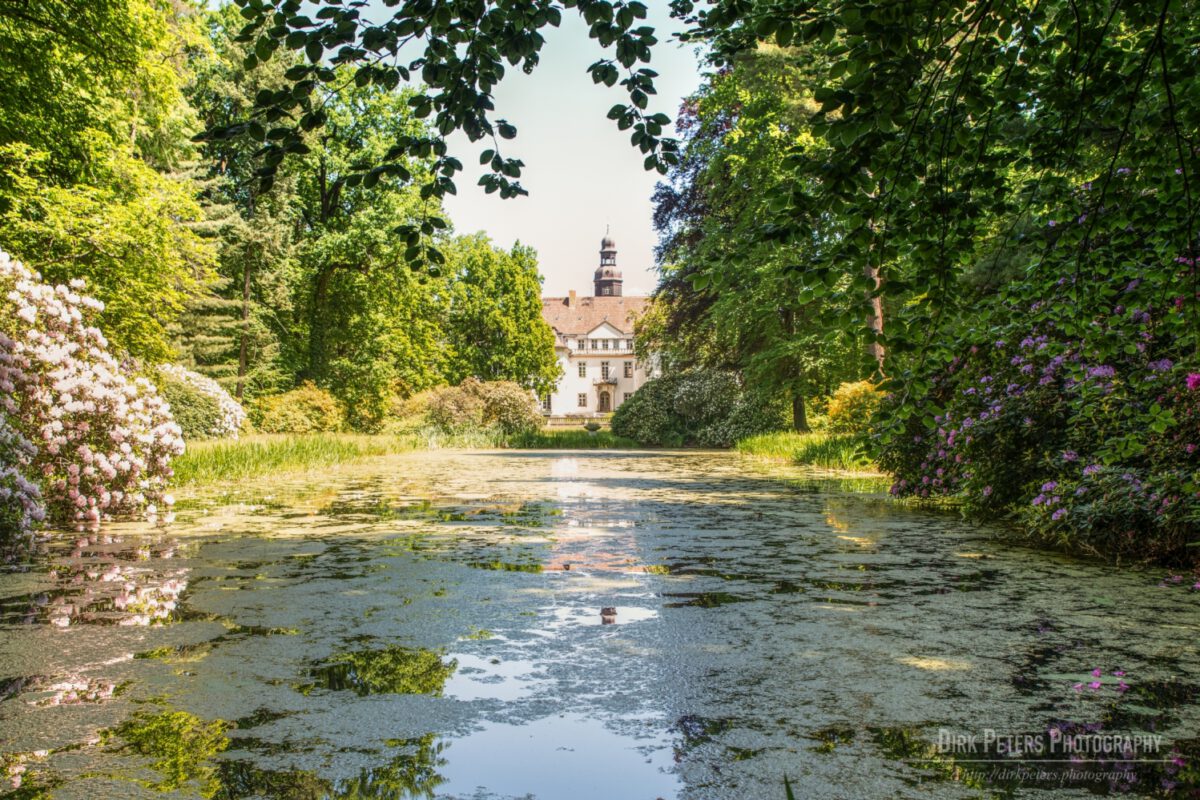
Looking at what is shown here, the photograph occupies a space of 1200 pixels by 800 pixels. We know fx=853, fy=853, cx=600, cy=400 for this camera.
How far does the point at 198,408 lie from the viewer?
1820 cm

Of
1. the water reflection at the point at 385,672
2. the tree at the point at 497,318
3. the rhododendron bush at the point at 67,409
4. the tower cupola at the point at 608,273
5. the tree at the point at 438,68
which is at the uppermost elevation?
the tower cupola at the point at 608,273

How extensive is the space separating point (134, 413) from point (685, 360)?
2045 cm

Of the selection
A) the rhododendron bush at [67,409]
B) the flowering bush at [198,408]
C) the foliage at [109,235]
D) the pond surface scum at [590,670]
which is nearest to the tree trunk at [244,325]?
the flowering bush at [198,408]

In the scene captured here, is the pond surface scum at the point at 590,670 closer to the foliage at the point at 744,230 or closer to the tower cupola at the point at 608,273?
the foliage at the point at 744,230

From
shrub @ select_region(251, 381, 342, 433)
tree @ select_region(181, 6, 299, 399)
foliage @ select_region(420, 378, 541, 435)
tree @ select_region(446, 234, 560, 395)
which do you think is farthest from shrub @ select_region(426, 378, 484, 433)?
tree @ select_region(446, 234, 560, 395)

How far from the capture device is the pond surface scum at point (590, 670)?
2324 mm

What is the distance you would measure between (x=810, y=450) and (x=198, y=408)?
12765 mm

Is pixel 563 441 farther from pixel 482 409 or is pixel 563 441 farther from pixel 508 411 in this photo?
pixel 482 409

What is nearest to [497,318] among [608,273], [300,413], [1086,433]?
[300,413]

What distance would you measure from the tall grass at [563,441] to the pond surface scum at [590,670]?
64.0 ft

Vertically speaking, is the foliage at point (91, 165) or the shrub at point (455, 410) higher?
the foliage at point (91, 165)

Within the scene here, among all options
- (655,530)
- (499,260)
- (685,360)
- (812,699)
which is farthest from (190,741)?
(499,260)

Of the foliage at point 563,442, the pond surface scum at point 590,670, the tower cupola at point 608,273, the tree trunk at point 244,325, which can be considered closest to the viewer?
the pond surface scum at point 590,670

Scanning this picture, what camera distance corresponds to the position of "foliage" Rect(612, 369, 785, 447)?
25.2m
